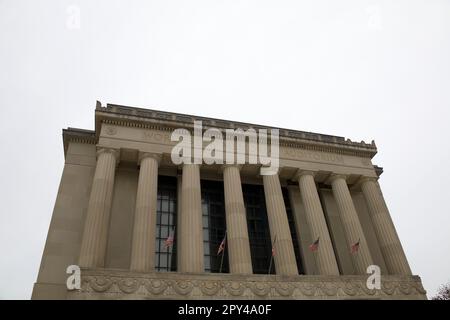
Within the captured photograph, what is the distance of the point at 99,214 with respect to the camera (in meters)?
25.2

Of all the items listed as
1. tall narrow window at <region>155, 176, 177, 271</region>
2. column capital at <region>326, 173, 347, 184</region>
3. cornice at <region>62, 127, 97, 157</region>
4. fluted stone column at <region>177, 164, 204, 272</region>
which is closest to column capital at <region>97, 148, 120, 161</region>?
cornice at <region>62, 127, 97, 157</region>

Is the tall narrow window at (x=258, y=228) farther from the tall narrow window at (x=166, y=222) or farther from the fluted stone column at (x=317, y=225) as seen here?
the tall narrow window at (x=166, y=222)

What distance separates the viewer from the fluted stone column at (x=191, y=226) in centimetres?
2511

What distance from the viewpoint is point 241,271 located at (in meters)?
25.5

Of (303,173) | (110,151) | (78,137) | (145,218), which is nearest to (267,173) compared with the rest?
(303,173)

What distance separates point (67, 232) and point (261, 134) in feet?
62.2

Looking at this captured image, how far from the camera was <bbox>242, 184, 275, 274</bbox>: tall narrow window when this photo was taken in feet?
99.8

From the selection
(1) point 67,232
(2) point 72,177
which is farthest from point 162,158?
(1) point 67,232

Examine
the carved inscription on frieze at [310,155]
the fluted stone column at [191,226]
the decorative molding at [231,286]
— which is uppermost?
the carved inscription on frieze at [310,155]

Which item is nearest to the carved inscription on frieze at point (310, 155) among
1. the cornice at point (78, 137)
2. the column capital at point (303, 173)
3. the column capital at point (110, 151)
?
the column capital at point (303, 173)

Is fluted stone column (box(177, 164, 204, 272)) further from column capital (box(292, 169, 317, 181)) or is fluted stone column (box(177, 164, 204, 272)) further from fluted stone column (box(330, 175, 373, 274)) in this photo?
fluted stone column (box(330, 175, 373, 274))

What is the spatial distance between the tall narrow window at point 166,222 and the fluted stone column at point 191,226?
48.5 inches

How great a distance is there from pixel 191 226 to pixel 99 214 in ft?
22.2

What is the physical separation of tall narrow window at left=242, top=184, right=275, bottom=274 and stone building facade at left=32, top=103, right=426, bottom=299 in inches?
4.0
